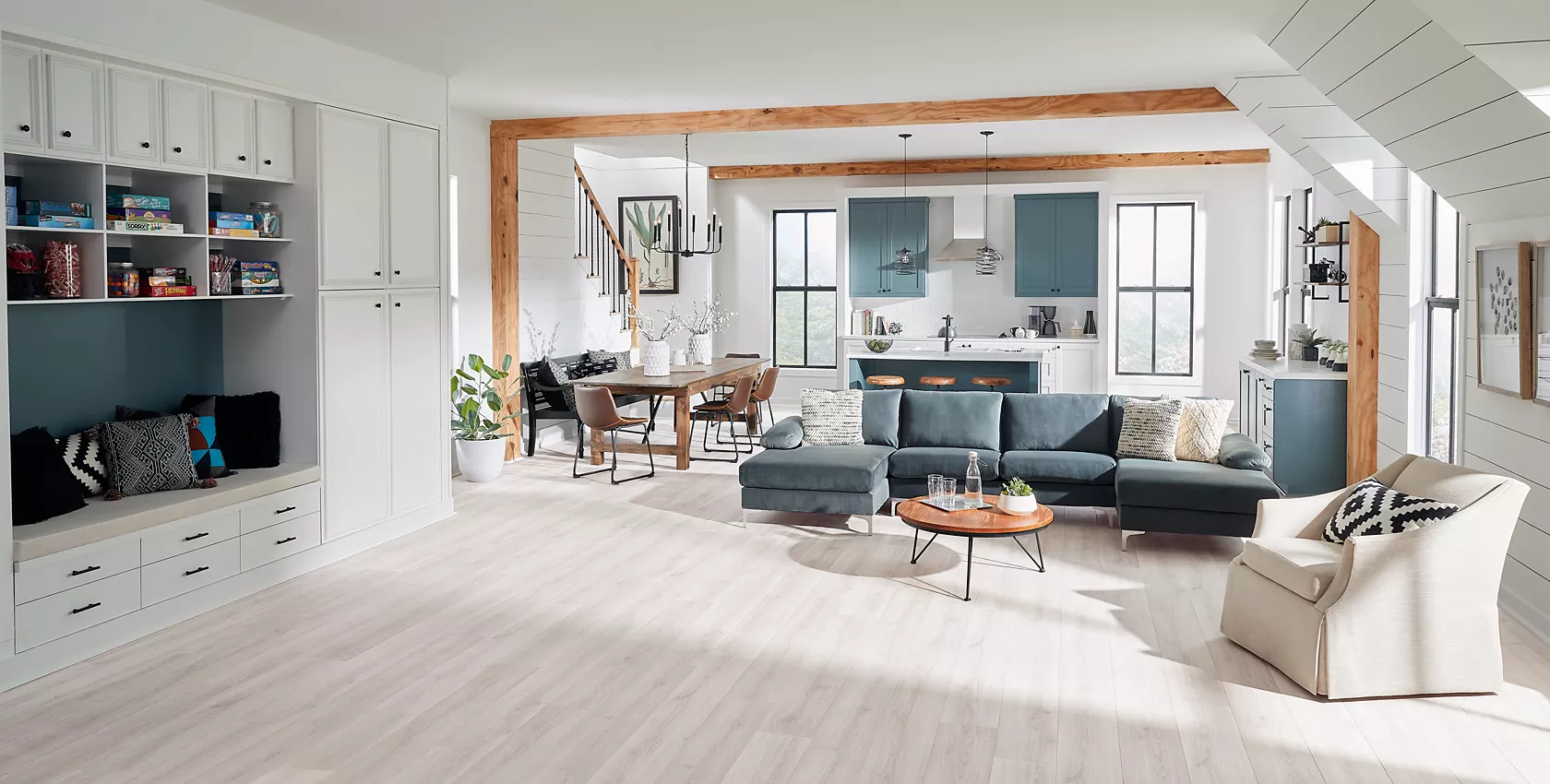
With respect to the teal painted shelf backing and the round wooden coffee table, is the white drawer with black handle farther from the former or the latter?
the round wooden coffee table

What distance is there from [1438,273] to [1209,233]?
572 centimetres

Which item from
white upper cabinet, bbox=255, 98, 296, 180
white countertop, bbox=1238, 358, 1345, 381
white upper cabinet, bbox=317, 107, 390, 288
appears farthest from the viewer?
white countertop, bbox=1238, 358, 1345, 381

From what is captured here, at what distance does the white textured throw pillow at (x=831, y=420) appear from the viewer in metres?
7.13

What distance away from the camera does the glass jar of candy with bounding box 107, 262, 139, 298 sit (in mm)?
4695

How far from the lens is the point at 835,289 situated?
40.9ft

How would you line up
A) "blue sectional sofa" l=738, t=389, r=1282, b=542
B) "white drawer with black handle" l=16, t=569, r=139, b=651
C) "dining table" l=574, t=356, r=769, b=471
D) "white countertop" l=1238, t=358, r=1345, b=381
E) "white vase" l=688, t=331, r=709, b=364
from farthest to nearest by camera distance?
"white vase" l=688, t=331, r=709, b=364, "dining table" l=574, t=356, r=769, b=471, "white countertop" l=1238, t=358, r=1345, b=381, "blue sectional sofa" l=738, t=389, r=1282, b=542, "white drawer with black handle" l=16, t=569, r=139, b=651

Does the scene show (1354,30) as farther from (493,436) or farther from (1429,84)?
(493,436)

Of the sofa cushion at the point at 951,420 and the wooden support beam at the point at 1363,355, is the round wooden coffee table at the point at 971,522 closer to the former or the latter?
the sofa cushion at the point at 951,420

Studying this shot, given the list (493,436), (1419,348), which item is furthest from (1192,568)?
(493,436)

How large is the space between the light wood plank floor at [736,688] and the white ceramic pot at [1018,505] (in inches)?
13.9

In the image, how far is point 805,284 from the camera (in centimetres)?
1310

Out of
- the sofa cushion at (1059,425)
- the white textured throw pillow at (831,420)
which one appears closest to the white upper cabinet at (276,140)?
the white textured throw pillow at (831,420)

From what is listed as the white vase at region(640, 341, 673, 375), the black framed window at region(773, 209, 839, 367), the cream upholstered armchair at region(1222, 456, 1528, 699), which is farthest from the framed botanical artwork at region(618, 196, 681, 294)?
the cream upholstered armchair at region(1222, 456, 1528, 699)

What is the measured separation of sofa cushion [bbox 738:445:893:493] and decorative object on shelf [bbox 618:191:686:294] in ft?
22.4
